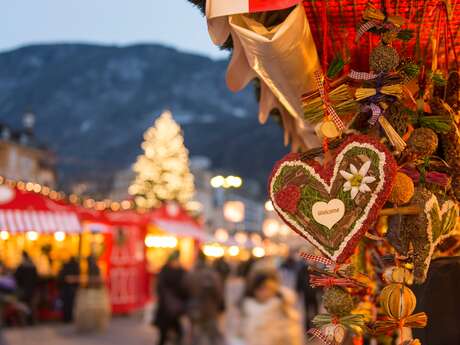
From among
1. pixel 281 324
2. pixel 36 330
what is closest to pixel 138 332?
pixel 36 330

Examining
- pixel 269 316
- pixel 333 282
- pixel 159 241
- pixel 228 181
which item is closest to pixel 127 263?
pixel 159 241

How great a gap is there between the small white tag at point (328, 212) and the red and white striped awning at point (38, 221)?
1052 centimetres

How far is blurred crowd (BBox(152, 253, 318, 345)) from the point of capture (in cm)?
701

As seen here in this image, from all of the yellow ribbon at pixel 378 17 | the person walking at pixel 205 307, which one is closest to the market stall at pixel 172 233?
the person walking at pixel 205 307

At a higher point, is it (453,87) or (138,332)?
(453,87)

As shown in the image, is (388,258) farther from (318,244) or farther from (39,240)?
(39,240)

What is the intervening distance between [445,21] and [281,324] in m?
5.44

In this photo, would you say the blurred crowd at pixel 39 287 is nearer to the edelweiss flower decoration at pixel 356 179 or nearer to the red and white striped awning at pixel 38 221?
the red and white striped awning at pixel 38 221

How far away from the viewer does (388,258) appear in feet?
5.95

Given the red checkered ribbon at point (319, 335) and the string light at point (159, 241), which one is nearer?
the red checkered ribbon at point (319, 335)

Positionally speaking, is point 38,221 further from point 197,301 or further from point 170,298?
point 197,301

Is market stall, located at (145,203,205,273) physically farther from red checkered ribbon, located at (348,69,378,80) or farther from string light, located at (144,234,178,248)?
red checkered ribbon, located at (348,69,378,80)

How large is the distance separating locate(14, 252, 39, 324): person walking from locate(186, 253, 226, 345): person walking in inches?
273

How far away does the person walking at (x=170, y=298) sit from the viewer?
35.1ft
